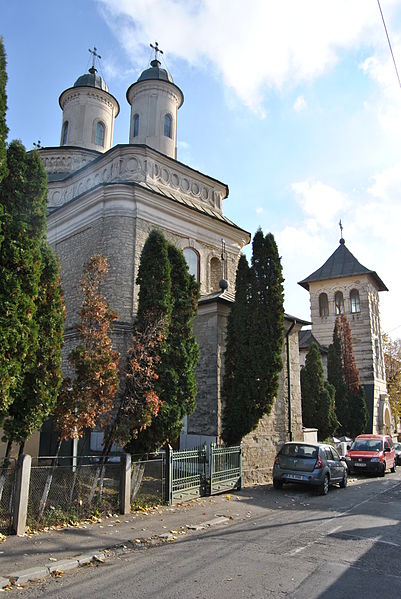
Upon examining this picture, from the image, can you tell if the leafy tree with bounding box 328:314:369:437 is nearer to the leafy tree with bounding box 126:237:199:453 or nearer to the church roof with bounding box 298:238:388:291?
the church roof with bounding box 298:238:388:291

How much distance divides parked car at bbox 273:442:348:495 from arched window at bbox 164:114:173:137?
17480 mm

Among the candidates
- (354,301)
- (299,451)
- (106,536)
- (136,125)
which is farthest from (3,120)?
(354,301)

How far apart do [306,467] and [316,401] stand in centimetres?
1079

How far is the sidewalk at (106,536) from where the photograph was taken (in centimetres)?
598

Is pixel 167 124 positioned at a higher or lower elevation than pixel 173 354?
higher

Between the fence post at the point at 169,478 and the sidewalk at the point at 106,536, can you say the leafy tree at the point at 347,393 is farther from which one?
the fence post at the point at 169,478

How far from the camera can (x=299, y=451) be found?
13148 millimetres

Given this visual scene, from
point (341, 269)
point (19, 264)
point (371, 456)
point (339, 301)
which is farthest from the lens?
point (341, 269)

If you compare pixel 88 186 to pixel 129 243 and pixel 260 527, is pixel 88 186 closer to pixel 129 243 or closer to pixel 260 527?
pixel 129 243

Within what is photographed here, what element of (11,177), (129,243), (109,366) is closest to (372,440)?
(129,243)

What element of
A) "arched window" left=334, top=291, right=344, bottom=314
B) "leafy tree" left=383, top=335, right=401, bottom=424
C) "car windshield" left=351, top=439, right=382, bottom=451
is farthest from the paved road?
"leafy tree" left=383, top=335, right=401, bottom=424

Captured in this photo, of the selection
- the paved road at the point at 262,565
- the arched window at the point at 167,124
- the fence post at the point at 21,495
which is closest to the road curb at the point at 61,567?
the paved road at the point at 262,565

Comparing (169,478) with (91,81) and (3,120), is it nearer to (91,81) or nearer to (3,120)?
(3,120)

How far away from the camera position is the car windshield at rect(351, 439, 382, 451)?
19.5 meters
